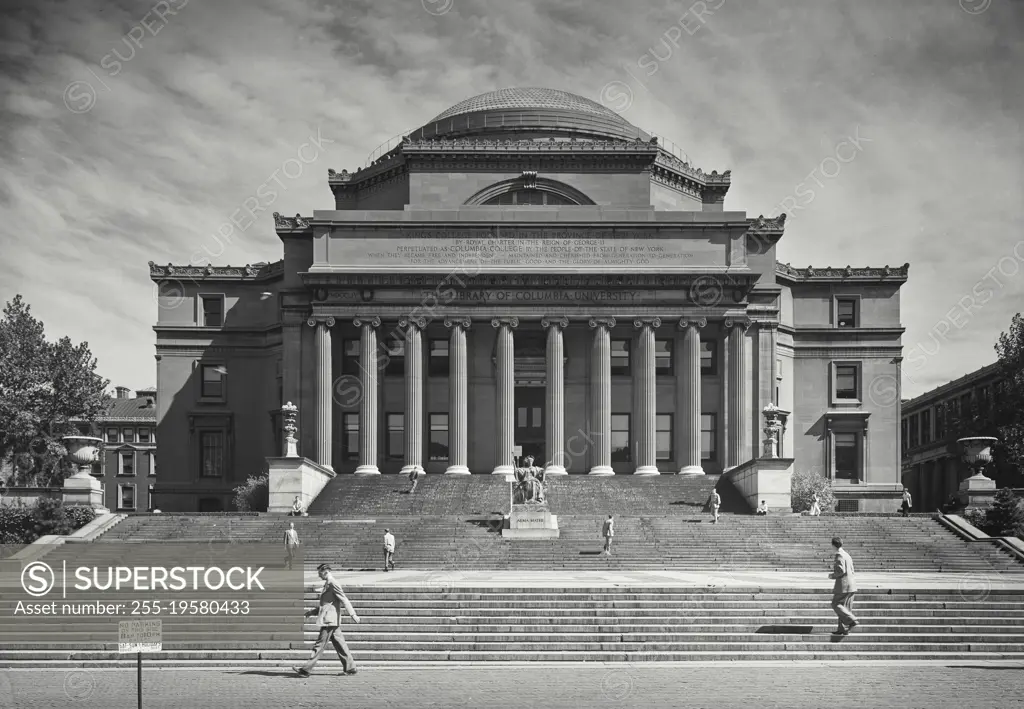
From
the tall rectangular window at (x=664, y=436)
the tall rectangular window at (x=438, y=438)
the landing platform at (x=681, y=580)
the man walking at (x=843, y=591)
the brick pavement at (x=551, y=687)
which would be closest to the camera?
the brick pavement at (x=551, y=687)

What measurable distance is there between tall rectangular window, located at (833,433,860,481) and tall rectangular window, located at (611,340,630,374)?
15157 millimetres

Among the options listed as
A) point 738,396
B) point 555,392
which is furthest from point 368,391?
point 738,396

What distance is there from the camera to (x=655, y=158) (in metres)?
69.9

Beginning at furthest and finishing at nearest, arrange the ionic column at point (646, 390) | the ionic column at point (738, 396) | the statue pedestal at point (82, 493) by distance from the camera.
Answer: the ionic column at point (738, 396), the ionic column at point (646, 390), the statue pedestal at point (82, 493)

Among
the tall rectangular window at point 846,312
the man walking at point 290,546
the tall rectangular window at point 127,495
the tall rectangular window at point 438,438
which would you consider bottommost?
the tall rectangular window at point 127,495

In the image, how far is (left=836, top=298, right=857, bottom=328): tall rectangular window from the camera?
73.3 m

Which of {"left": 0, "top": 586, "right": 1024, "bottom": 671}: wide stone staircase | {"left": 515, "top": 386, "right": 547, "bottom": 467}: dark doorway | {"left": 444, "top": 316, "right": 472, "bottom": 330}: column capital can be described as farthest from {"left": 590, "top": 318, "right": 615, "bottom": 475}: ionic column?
{"left": 0, "top": 586, "right": 1024, "bottom": 671}: wide stone staircase

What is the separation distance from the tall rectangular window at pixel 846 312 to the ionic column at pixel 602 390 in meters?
18.5

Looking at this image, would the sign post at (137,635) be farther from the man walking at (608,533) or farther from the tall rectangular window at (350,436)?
the tall rectangular window at (350,436)

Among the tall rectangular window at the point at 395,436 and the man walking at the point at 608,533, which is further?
the tall rectangular window at the point at 395,436

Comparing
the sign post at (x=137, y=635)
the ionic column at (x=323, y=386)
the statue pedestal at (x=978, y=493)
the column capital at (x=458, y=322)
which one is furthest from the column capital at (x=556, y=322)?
the sign post at (x=137, y=635)

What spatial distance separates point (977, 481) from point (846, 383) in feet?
78.3

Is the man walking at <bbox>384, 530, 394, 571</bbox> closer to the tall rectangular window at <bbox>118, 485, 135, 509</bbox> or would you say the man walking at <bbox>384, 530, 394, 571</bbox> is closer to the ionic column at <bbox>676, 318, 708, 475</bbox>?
the ionic column at <bbox>676, 318, 708, 475</bbox>

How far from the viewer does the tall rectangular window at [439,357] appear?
65.8m
